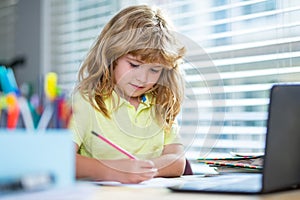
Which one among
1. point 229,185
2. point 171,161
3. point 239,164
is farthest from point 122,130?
point 229,185

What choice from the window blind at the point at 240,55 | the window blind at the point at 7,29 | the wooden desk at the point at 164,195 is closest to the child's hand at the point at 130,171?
the wooden desk at the point at 164,195

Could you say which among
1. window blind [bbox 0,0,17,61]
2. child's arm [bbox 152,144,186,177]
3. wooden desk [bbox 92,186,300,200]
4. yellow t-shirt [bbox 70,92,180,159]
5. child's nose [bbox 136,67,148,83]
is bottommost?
child's arm [bbox 152,144,186,177]

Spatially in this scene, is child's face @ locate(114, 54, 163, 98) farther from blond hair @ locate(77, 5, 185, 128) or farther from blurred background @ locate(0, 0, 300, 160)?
blurred background @ locate(0, 0, 300, 160)

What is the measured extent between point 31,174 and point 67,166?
4cm

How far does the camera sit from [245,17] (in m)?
1.71

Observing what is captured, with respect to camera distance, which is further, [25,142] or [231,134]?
[231,134]

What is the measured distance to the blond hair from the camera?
3.42 ft

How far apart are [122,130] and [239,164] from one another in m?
0.26

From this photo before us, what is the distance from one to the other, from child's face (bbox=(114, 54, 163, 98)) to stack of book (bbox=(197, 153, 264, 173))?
21 centimetres

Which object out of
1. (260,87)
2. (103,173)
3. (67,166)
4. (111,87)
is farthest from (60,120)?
(260,87)

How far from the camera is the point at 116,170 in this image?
0.93 metres

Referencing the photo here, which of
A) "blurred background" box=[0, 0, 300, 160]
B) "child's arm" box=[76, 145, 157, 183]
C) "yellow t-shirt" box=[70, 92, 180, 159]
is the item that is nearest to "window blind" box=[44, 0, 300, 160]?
"blurred background" box=[0, 0, 300, 160]

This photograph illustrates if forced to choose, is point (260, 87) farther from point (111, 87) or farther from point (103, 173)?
point (103, 173)

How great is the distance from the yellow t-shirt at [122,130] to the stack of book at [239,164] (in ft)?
0.40
